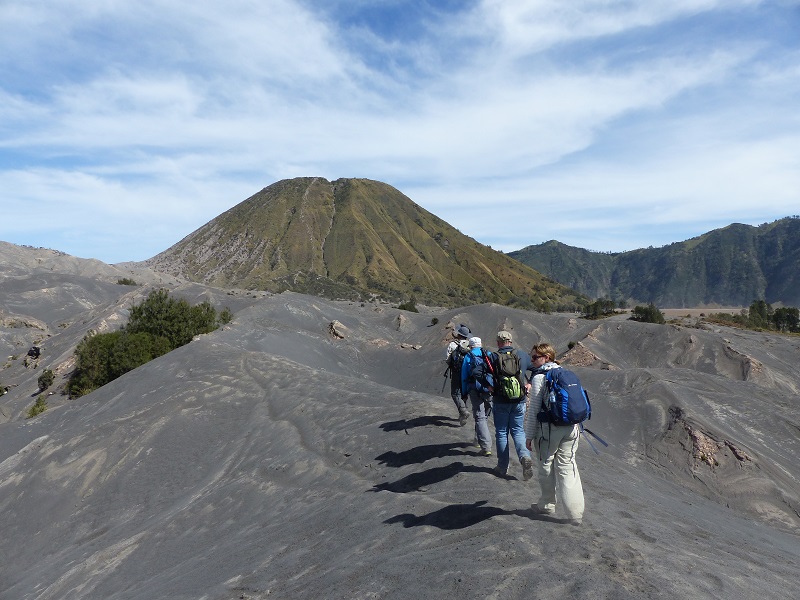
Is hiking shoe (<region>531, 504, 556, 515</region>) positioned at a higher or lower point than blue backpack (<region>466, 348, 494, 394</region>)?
lower

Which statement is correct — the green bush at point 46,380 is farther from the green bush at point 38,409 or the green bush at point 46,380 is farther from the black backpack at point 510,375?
the black backpack at point 510,375

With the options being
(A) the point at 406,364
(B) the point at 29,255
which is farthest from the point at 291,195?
(A) the point at 406,364

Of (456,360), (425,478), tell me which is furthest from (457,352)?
(425,478)

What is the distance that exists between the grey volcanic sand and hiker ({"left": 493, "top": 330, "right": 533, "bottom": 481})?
1.98ft

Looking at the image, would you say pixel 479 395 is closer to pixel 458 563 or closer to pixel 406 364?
pixel 458 563

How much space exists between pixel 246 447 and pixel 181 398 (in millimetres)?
5513

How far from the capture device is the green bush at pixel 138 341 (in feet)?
105

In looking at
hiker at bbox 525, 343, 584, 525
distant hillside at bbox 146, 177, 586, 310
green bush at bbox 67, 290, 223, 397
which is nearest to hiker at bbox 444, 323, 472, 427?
hiker at bbox 525, 343, 584, 525

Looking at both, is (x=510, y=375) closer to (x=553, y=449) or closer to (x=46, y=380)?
(x=553, y=449)

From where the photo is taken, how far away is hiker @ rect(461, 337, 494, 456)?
8.77m

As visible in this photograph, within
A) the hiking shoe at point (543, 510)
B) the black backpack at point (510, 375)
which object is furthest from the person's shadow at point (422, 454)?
the hiking shoe at point (543, 510)

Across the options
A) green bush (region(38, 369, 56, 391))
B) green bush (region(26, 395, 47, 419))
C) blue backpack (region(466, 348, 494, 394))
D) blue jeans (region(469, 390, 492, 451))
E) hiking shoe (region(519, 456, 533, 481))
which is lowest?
green bush (region(26, 395, 47, 419))

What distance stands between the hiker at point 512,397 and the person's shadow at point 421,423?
3.80 metres

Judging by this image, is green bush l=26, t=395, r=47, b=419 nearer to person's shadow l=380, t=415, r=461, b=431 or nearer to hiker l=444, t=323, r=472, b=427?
person's shadow l=380, t=415, r=461, b=431
